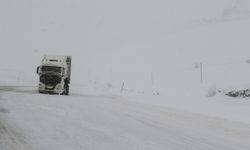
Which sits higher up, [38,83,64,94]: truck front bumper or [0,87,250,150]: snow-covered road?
[38,83,64,94]: truck front bumper

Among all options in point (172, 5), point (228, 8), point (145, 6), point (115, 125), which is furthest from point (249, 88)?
point (145, 6)

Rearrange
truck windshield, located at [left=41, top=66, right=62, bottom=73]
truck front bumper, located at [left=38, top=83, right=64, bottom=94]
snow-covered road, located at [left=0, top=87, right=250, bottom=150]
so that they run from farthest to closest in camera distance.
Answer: truck windshield, located at [left=41, top=66, right=62, bottom=73], truck front bumper, located at [left=38, top=83, right=64, bottom=94], snow-covered road, located at [left=0, top=87, right=250, bottom=150]

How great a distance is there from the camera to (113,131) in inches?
486

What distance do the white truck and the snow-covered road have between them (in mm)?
12142

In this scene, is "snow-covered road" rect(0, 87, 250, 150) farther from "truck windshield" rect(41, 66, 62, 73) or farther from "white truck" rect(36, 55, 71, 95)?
"truck windshield" rect(41, 66, 62, 73)

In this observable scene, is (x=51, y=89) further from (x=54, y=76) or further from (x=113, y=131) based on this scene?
(x=113, y=131)

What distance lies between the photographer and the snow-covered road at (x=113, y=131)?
10.1 meters

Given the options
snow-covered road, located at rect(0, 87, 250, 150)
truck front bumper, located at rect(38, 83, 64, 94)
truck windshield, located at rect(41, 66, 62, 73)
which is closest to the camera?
snow-covered road, located at rect(0, 87, 250, 150)

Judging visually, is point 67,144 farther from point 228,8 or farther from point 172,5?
point 172,5

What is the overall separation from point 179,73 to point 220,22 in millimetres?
18933

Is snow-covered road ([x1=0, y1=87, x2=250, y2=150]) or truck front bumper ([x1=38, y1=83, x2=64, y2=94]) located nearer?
snow-covered road ([x1=0, y1=87, x2=250, y2=150])

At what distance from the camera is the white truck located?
30062mm

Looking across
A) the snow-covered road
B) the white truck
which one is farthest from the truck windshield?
the snow-covered road

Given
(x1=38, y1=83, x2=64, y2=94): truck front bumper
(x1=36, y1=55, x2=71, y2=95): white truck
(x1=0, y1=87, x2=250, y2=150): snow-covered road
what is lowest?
Answer: (x1=0, y1=87, x2=250, y2=150): snow-covered road
